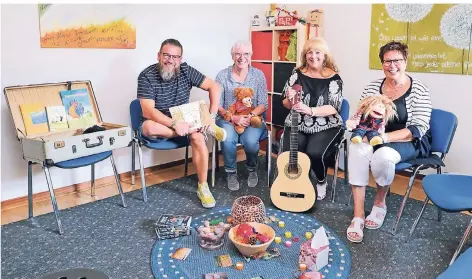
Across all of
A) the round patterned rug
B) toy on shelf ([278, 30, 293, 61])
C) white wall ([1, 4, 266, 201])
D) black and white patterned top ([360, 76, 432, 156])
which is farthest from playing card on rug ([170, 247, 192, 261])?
toy on shelf ([278, 30, 293, 61])

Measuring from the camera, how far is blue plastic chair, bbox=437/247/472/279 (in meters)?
1.27

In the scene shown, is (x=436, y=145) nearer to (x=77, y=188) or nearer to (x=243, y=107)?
(x=243, y=107)

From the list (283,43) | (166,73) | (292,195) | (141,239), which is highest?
(283,43)

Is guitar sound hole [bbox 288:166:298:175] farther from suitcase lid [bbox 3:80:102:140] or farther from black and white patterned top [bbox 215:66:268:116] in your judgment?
suitcase lid [bbox 3:80:102:140]

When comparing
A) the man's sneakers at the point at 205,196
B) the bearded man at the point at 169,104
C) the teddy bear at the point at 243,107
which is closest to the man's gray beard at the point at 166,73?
the bearded man at the point at 169,104

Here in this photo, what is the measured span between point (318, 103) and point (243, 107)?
22.4 inches

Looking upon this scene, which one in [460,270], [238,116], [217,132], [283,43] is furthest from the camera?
[283,43]

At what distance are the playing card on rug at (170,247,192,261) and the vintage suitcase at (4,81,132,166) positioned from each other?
83 cm

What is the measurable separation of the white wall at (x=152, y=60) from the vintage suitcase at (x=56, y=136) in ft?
0.36

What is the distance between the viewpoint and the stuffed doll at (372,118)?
241 cm

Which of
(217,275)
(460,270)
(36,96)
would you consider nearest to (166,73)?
(36,96)

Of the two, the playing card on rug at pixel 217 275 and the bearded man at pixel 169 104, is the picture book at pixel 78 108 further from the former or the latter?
the playing card on rug at pixel 217 275

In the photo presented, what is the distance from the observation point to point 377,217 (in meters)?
2.52

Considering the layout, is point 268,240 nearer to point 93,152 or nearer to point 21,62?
point 93,152
